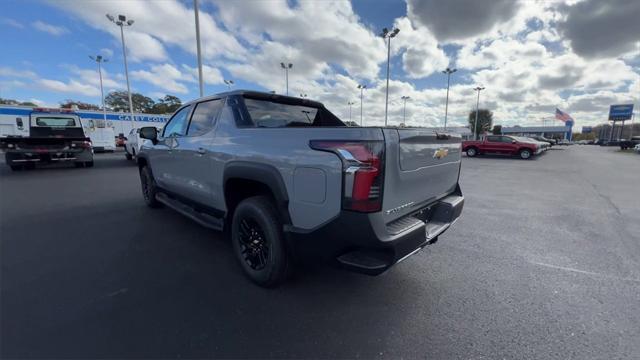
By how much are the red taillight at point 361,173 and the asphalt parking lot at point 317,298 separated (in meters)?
1.01

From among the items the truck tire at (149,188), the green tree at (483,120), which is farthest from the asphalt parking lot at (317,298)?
the green tree at (483,120)

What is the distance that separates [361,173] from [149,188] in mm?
4903

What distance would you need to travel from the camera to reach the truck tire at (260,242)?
2.46 meters

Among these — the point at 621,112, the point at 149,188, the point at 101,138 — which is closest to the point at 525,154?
the point at 149,188

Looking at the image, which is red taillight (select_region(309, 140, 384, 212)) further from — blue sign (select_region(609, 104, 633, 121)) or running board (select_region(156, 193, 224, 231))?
blue sign (select_region(609, 104, 633, 121))

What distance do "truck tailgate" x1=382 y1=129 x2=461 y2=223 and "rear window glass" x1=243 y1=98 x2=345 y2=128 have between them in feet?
4.59

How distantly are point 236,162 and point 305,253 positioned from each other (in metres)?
1.14

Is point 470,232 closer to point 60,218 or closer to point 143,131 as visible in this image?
point 143,131

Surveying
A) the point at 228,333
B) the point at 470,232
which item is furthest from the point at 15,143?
the point at 470,232

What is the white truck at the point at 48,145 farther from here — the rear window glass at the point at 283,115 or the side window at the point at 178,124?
the rear window glass at the point at 283,115

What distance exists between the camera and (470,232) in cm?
427

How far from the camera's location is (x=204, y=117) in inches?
143

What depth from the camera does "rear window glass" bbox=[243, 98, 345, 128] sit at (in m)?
3.18

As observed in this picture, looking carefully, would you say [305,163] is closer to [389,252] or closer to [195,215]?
[389,252]
